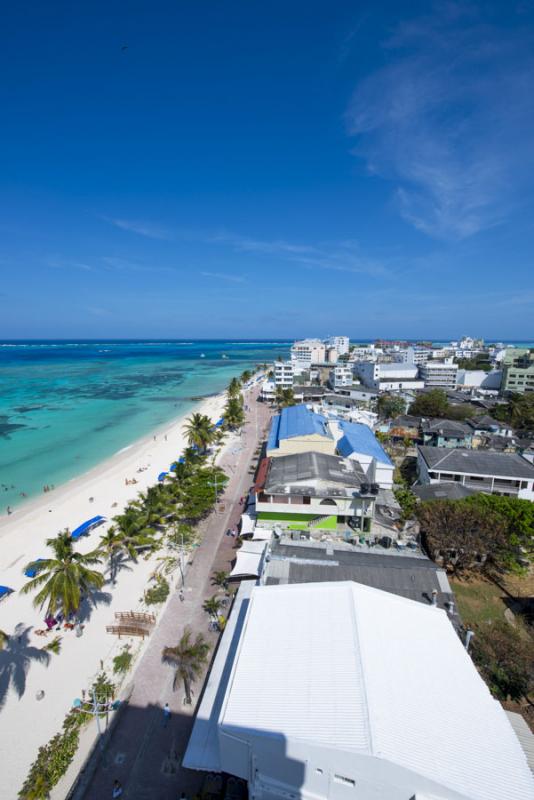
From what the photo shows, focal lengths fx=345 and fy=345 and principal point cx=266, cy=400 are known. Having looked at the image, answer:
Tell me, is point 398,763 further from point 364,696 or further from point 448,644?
point 448,644

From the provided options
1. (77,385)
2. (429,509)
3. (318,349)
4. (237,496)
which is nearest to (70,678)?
(237,496)

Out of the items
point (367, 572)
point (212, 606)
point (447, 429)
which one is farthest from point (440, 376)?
point (212, 606)

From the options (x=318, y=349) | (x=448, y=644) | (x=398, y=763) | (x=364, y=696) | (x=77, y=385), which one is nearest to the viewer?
(x=398, y=763)

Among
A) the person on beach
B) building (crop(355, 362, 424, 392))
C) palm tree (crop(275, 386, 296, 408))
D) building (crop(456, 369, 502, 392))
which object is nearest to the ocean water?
palm tree (crop(275, 386, 296, 408))

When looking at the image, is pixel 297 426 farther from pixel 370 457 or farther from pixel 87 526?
pixel 87 526

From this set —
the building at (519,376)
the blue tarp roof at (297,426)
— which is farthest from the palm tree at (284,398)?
the building at (519,376)

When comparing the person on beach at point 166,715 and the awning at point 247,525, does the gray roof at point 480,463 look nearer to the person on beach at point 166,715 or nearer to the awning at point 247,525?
the awning at point 247,525
